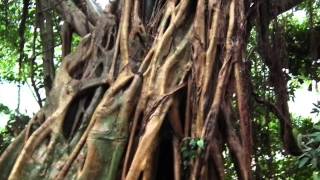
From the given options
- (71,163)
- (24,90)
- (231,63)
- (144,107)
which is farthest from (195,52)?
(24,90)

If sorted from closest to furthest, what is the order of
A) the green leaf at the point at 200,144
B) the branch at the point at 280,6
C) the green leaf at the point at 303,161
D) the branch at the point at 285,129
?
the green leaf at the point at 200,144 → the green leaf at the point at 303,161 → the branch at the point at 280,6 → the branch at the point at 285,129

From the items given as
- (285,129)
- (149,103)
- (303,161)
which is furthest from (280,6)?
(149,103)

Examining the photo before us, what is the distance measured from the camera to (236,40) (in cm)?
216

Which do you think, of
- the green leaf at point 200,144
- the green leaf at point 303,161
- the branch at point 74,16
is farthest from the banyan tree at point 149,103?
the branch at point 74,16

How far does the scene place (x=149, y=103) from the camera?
2148 millimetres

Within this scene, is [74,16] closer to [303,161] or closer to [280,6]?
[280,6]

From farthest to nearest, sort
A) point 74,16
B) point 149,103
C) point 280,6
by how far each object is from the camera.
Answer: point 74,16 → point 280,6 → point 149,103

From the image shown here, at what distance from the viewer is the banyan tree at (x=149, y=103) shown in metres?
2.02

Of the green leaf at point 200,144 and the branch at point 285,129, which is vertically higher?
the branch at point 285,129

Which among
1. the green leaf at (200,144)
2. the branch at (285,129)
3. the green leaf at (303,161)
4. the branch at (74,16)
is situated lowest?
the green leaf at (200,144)

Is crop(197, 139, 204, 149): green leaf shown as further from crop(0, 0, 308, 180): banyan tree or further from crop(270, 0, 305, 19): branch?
crop(270, 0, 305, 19): branch

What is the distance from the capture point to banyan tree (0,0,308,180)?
2020mm

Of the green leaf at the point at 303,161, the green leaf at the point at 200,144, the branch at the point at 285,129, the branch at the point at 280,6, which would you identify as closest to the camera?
the green leaf at the point at 200,144

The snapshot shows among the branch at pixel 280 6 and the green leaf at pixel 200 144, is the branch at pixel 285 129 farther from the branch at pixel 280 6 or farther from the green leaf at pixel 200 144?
the green leaf at pixel 200 144
